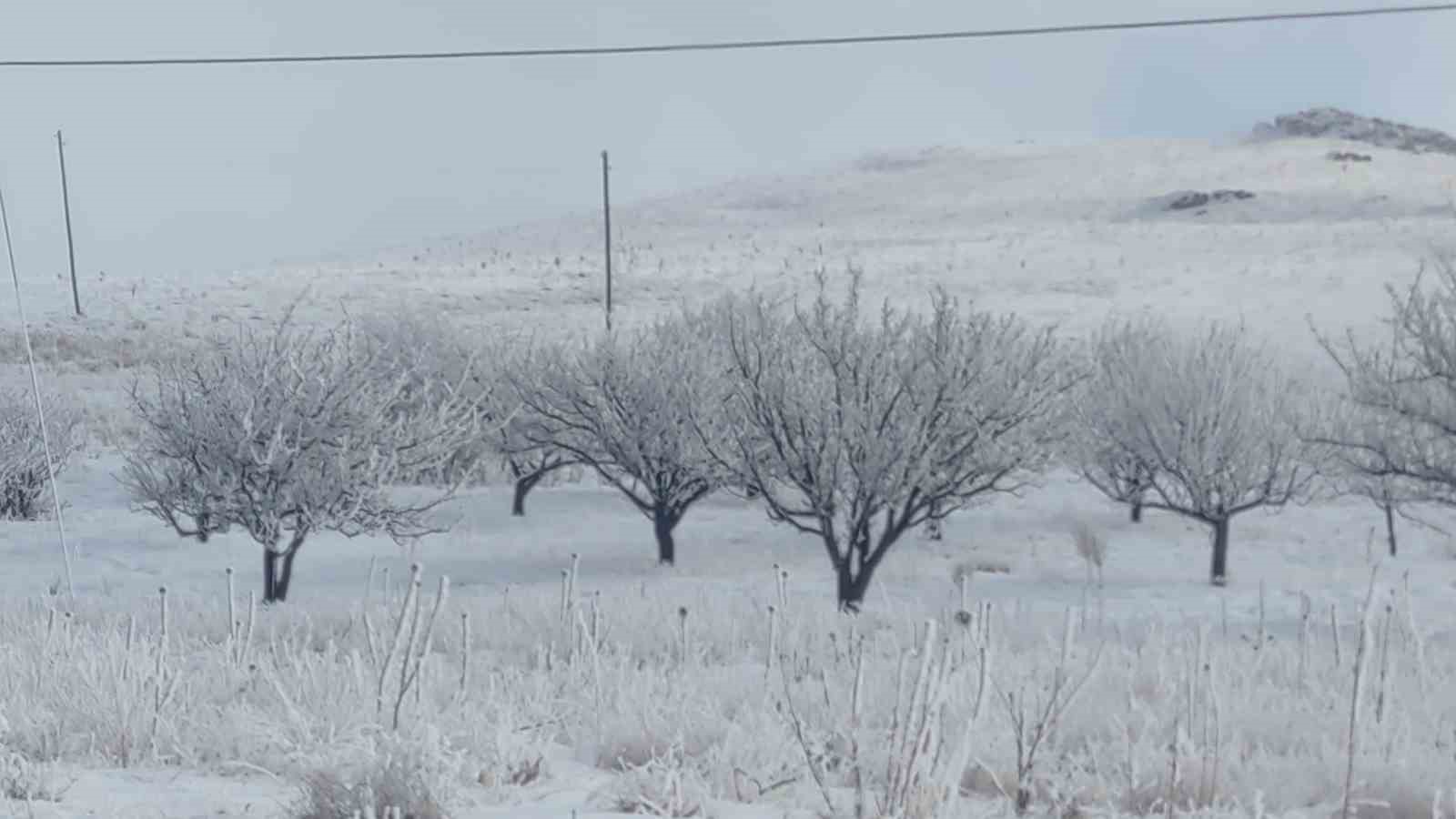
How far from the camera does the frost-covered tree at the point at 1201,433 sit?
21562mm

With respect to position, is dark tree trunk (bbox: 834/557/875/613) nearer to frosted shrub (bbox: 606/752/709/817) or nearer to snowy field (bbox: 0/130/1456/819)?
snowy field (bbox: 0/130/1456/819)

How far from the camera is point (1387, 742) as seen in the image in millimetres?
5379

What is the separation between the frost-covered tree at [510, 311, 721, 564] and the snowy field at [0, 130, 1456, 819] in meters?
1.01

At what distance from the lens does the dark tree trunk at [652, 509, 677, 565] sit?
2131cm

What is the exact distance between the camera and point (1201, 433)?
21828mm

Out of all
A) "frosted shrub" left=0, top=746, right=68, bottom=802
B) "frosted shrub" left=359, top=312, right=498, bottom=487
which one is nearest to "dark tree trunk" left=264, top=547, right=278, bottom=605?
"frosted shrub" left=359, top=312, right=498, bottom=487

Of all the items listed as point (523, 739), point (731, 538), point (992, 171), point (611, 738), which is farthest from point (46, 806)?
point (992, 171)

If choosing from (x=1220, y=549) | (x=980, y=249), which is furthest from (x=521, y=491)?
(x=980, y=249)

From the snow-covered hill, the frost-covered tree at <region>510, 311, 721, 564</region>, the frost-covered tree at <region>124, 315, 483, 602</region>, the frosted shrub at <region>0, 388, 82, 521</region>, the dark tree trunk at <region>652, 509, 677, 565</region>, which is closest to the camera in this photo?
the frost-covered tree at <region>124, 315, 483, 602</region>

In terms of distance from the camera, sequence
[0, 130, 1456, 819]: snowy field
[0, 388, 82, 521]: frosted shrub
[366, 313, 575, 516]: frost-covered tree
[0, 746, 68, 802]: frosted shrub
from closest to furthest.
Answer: [0, 746, 68, 802]: frosted shrub
[0, 130, 1456, 819]: snowy field
[0, 388, 82, 521]: frosted shrub
[366, 313, 575, 516]: frost-covered tree

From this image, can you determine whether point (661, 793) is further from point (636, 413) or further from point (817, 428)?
point (636, 413)

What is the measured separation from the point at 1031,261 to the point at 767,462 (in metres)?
45.4

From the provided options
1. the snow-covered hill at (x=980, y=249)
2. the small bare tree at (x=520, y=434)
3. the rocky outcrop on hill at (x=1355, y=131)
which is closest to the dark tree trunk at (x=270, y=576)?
the small bare tree at (x=520, y=434)

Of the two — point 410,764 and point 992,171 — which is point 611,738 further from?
point 992,171
